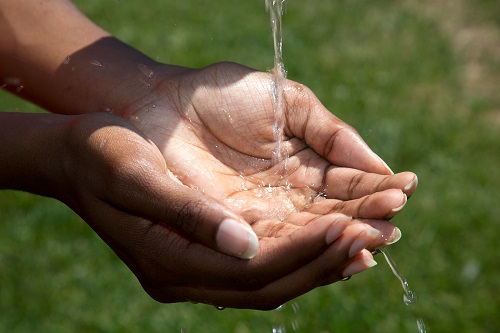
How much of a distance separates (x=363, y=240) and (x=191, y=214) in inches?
16.8

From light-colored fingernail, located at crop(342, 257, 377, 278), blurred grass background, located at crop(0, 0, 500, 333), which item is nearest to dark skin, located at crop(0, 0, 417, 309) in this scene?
light-colored fingernail, located at crop(342, 257, 377, 278)

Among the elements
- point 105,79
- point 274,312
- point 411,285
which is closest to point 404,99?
point 411,285

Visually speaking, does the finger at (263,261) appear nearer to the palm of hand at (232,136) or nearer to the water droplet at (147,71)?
the palm of hand at (232,136)

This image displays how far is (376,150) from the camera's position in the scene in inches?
190

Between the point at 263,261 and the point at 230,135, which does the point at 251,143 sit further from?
the point at 263,261

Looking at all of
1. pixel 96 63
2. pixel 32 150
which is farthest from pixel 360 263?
pixel 96 63

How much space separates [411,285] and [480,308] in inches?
13.4

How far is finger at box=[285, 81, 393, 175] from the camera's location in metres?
2.43

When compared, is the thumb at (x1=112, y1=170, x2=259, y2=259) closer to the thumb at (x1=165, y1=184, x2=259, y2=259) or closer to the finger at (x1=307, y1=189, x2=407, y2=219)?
the thumb at (x1=165, y1=184, x2=259, y2=259)

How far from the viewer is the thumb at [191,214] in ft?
6.31

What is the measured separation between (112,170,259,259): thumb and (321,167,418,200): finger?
1.57 ft

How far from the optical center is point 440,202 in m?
4.47

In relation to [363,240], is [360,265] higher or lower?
lower

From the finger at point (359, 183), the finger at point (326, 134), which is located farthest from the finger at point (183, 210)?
the finger at point (326, 134)
